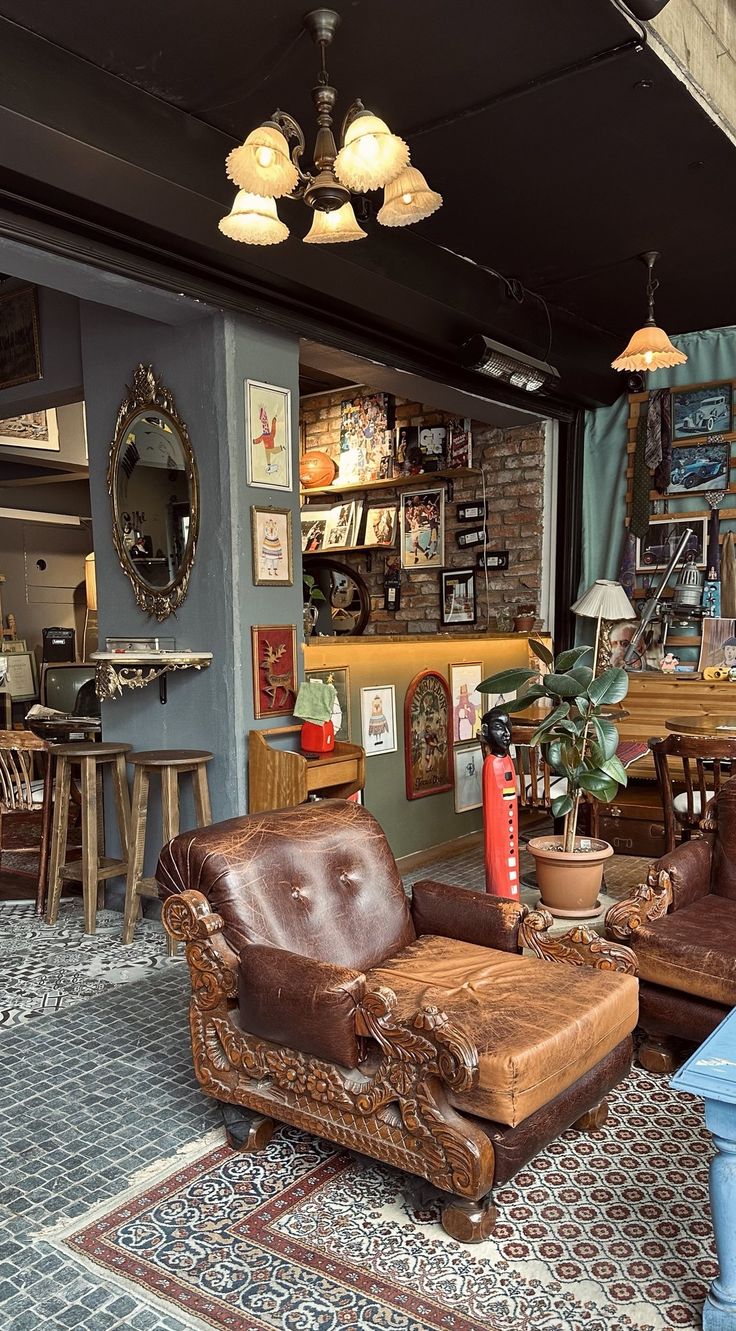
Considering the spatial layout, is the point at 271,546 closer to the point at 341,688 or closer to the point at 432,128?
the point at 341,688

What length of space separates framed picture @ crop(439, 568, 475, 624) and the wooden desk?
2739mm

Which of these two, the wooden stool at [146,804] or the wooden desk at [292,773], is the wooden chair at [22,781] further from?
the wooden desk at [292,773]

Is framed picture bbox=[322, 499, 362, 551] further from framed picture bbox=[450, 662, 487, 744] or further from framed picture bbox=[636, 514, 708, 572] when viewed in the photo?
framed picture bbox=[636, 514, 708, 572]

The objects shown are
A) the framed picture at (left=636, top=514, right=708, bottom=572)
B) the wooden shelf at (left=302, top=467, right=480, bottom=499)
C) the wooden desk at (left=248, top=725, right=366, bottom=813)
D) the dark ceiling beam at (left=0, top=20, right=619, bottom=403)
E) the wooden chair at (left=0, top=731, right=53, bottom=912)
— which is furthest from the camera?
the wooden shelf at (left=302, top=467, right=480, bottom=499)

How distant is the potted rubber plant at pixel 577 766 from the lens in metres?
3.81

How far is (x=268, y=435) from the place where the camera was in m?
4.50

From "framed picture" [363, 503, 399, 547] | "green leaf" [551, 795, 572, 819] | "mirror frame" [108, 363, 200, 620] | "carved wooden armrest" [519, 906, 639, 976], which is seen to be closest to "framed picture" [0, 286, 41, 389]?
"mirror frame" [108, 363, 200, 620]

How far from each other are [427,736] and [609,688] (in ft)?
6.98

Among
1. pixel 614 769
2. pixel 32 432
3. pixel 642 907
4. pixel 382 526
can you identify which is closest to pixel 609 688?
pixel 614 769

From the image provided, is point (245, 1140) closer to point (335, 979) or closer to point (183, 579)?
point (335, 979)

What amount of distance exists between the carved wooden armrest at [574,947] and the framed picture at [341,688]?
2.30 m

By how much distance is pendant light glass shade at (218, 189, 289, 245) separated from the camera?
2936 millimetres

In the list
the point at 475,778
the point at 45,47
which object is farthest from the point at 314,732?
the point at 45,47

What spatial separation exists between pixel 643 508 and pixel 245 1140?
5.17 meters
